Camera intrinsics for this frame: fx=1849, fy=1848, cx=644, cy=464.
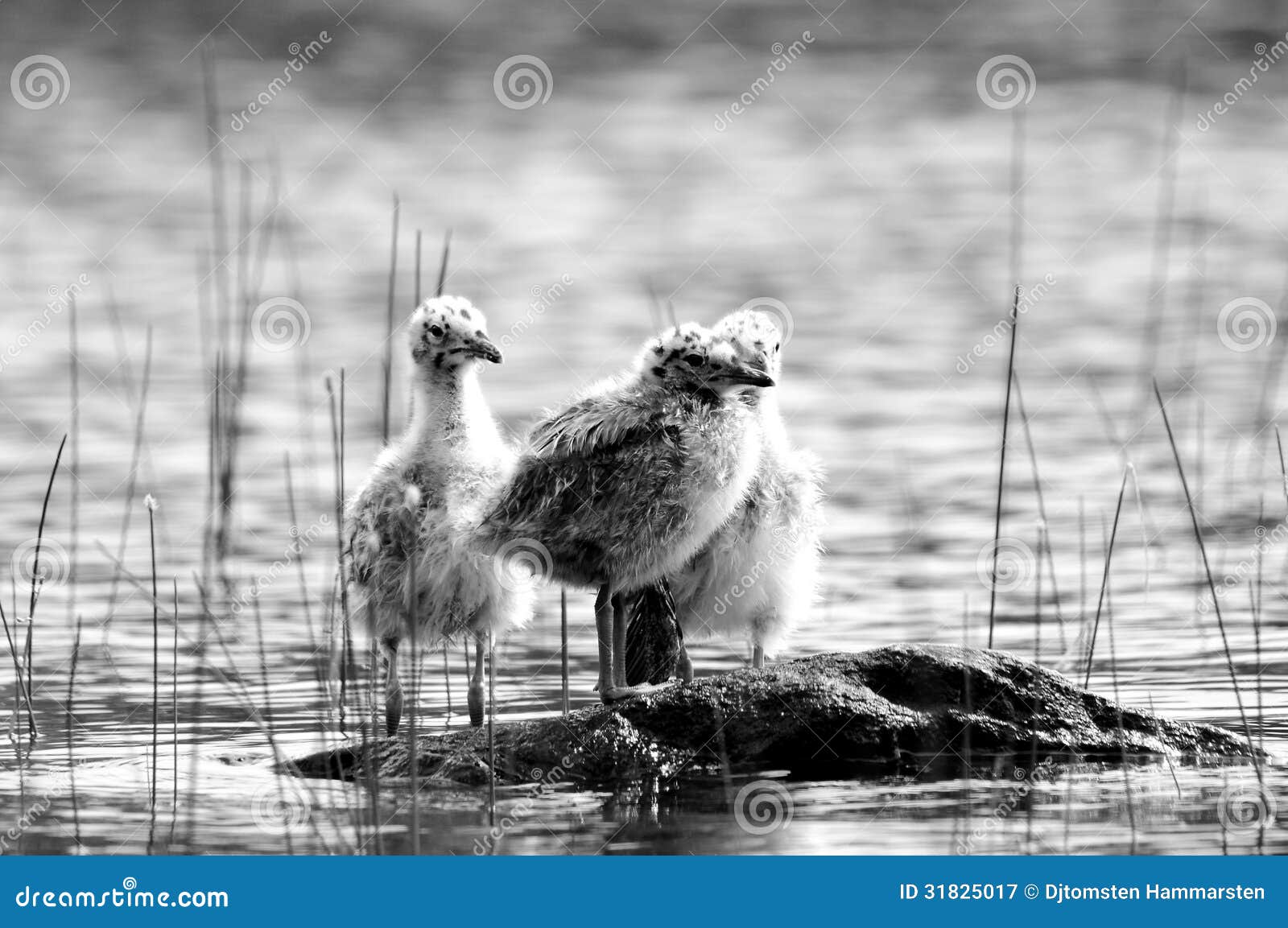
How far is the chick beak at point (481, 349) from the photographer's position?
8.48m

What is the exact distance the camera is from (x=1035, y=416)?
1379 cm

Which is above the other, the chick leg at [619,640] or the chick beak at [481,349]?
the chick beak at [481,349]

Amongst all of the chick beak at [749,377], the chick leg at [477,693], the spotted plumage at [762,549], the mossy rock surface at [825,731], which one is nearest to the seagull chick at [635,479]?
the chick beak at [749,377]

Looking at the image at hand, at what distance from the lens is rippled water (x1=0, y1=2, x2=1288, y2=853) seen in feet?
21.8

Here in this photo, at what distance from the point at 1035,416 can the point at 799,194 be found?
690cm

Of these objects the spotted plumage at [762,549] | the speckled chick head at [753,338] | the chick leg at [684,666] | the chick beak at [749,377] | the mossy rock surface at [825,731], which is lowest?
the mossy rock surface at [825,731]

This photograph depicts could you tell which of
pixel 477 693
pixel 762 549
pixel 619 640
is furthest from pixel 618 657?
pixel 762 549

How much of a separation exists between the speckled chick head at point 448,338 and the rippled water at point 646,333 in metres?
0.85

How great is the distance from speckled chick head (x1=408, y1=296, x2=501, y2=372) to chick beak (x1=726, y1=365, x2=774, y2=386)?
1.33m

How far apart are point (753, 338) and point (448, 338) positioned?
58.3 inches

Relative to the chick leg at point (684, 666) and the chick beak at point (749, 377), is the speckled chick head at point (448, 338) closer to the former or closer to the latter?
the chick beak at point (749, 377)

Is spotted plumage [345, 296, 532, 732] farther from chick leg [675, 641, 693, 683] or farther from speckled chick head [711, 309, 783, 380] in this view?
speckled chick head [711, 309, 783, 380]

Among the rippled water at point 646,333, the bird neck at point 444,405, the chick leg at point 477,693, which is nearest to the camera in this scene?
the rippled water at point 646,333

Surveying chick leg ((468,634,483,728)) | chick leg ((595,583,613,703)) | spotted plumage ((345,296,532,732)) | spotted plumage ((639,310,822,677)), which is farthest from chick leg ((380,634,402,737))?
spotted plumage ((639,310,822,677))
